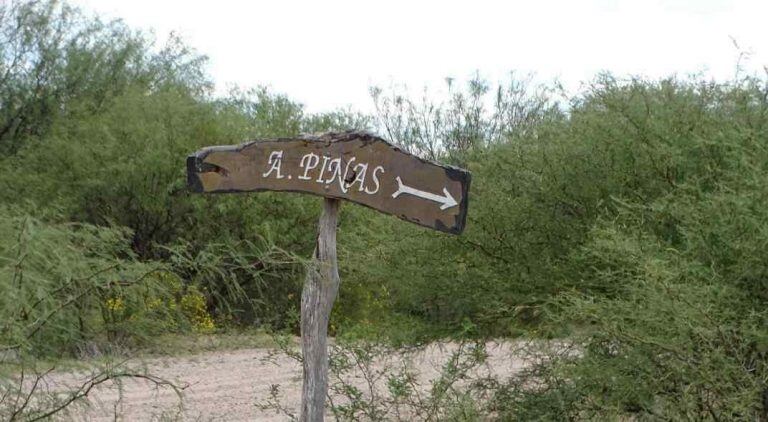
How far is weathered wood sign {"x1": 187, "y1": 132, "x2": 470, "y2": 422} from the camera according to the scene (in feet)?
20.9

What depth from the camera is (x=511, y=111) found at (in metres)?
28.0

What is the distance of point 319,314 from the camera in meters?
6.46

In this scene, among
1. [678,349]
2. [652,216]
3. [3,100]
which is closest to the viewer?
[678,349]

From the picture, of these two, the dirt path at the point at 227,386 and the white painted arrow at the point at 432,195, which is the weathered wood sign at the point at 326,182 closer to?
the white painted arrow at the point at 432,195

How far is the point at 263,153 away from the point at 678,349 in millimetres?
Result: 2483

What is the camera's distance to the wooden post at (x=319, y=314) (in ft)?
21.1

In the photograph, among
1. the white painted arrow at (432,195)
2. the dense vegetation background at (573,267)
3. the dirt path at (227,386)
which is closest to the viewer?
the dense vegetation background at (573,267)

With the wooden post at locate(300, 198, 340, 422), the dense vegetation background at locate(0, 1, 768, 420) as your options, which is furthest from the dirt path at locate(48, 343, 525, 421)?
the wooden post at locate(300, 198, 340, 422)

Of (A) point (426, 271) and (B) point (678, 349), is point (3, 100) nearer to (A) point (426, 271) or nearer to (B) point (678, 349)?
(A) point (426, 271)

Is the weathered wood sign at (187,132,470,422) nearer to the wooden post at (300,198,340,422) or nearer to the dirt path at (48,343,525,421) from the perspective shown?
the wooden post at (300,198,340,422)

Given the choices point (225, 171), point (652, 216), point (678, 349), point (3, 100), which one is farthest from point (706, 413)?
point (3, 100)

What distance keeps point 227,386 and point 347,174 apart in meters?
8.18

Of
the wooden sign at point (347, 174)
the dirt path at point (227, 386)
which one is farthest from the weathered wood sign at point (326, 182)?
the dirt path at point (227, 386)

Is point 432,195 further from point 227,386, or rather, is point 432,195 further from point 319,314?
point 227,386
